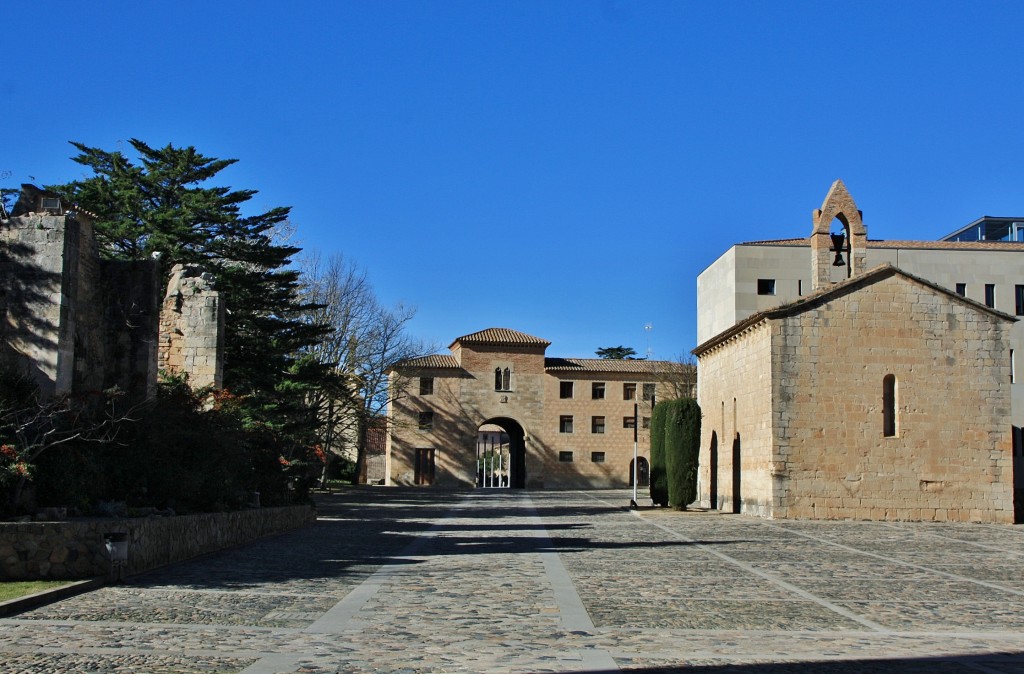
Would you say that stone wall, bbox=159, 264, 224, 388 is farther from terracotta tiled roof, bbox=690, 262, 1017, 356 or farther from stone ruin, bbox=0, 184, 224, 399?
terracotta tiled roof, bbox=690, 262, 1017, 356

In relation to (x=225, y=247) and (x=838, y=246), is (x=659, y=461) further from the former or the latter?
(x=225, y=247)

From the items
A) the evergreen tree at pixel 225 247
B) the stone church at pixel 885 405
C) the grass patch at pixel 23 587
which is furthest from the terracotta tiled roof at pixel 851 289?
the grass patch at pixel 23 587

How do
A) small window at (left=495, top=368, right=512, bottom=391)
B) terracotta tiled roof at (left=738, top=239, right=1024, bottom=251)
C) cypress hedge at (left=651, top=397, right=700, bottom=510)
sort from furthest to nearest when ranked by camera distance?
small window at (left=495, top=368, right=512, bottom=391) → terracotta tiled roof at (left=738, top=239, right=1024, bottom=251) → cypress hedge at (left=651, top=397, right=700, bottom=510)

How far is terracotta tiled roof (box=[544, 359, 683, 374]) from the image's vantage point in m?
65.9

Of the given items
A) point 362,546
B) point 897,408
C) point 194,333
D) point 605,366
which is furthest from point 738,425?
point 605,366

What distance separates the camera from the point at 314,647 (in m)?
7.49

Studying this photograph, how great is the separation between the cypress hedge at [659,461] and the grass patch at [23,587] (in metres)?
24.4

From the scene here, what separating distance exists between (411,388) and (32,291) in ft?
155

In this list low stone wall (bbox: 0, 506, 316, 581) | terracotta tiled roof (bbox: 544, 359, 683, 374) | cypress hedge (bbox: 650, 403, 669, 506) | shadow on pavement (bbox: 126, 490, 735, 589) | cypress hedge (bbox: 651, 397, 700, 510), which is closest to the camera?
low stone wall (bbox: 0, 506, 316, 581)

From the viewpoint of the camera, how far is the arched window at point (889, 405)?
26750mm

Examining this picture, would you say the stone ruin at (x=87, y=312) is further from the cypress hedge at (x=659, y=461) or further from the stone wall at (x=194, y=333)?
the cypress hedge at (x=659, y=461)

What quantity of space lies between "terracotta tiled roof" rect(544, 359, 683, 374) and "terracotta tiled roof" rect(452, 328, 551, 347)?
1876mm

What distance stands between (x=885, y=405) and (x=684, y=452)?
21.3ft

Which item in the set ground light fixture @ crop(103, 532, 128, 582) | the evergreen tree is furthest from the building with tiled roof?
ground light fixture @ crop(103, 532, 128, 582)
